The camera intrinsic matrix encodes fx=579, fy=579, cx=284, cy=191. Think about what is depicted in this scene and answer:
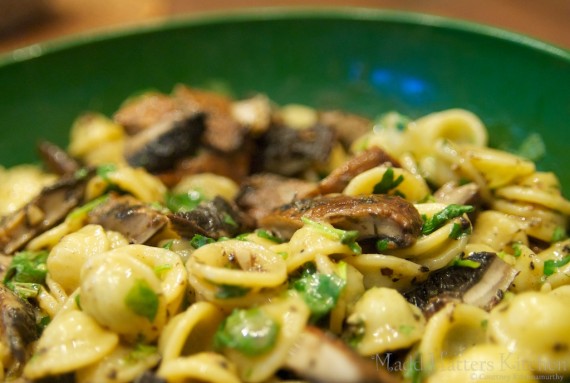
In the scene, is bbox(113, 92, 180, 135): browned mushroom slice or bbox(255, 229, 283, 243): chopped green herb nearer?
bbox(255, 229, 283, 243): chopped green herb

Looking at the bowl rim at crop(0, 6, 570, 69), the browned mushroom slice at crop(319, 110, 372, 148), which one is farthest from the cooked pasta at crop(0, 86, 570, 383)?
the bowl rim at crop(0, 6, 570, 69)

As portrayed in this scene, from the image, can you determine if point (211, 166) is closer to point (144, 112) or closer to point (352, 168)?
point (144, 112)

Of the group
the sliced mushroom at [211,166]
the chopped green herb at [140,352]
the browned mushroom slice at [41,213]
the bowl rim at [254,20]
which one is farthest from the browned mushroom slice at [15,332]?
the bowl rim at [254,20]

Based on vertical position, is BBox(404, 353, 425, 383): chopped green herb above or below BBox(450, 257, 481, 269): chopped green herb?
below

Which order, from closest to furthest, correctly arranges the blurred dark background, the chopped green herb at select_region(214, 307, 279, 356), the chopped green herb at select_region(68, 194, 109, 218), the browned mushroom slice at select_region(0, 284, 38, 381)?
the chopped green herb at select_region(214, 307, 279, 356) < the browned mushroom slice at select_region(0, 284, 38, 381) < the chopped green herb at select_region(68, 194, 109, 218) < the blurred dark background

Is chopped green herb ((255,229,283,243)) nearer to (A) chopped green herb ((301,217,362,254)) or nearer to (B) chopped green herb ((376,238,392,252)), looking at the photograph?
(A) chopped green herb ((301,217,362,254))

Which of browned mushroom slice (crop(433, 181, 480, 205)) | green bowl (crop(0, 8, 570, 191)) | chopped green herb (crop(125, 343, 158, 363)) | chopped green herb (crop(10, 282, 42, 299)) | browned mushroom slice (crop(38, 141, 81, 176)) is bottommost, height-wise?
chopped green herb (crop(10, 282, 42, 299))

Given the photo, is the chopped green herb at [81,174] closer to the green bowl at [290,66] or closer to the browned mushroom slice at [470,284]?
the green bowl at [290,66]
